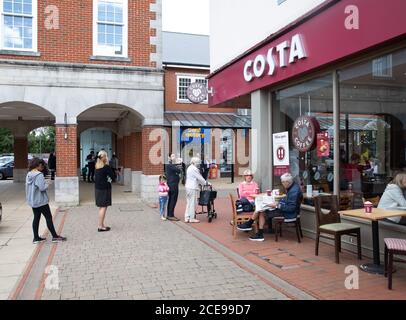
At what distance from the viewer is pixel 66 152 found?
43.3 ft

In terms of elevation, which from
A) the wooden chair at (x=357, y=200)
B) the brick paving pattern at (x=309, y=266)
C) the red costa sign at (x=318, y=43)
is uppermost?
the red costa sign at (x=318, y=43)

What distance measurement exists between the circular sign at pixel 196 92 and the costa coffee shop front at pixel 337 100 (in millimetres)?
7510

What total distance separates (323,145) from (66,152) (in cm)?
863

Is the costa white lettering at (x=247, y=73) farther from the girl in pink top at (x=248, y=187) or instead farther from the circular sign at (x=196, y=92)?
the circular sign at (x=196, y=92)

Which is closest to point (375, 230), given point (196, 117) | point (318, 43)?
point (318, 43)

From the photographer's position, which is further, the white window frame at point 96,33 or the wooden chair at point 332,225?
the white window frame at point 96,33

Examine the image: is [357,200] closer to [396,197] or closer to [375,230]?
[396,197]

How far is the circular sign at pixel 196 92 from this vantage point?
56.2ft

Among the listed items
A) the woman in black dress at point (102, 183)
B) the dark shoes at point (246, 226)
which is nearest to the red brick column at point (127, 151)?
the woman in black dress at point (102, 183)

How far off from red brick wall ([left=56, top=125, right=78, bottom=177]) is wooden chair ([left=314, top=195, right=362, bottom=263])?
8839 millimetres

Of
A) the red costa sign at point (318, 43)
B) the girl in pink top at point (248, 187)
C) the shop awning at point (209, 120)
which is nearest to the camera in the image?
the red costa sign at point (318, 43)

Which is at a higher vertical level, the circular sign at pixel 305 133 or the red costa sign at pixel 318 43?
the red costa sign at pixel 318 43

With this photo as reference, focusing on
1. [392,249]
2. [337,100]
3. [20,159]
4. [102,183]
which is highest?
[337,100]

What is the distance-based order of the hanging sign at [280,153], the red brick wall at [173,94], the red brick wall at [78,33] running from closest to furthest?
the hanging sign at [280,153]
the red brick wall at [78,33]
the red brick wall at [173,94]
